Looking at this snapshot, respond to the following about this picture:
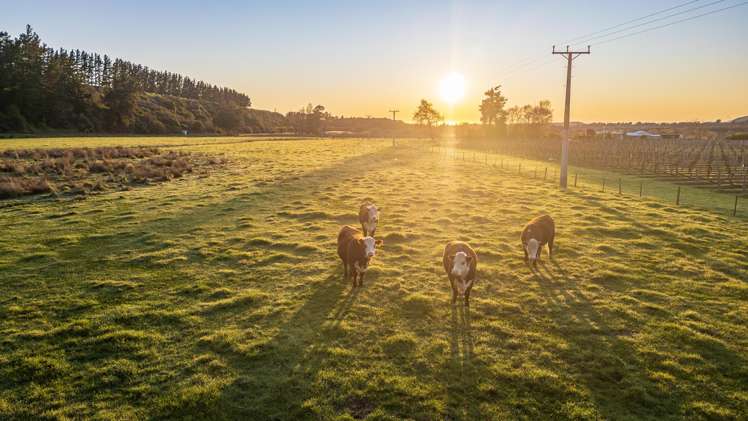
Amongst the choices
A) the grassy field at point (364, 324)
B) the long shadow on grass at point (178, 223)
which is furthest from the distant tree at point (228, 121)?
the grassy field at point (364, 324)

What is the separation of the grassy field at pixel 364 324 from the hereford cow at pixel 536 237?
0.48m

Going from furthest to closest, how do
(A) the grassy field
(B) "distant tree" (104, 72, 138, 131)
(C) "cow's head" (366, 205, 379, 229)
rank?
(B) "distant tree" (104, 72, 138, 131), (C) "cow's head" (366, 205, 379, 229), (A) the grassy field

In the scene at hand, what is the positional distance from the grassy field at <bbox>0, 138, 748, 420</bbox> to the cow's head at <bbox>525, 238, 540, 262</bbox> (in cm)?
44

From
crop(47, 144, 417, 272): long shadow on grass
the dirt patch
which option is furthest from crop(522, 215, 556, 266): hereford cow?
the dirt patch

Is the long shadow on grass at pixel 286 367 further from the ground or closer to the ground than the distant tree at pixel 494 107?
closer to the ground

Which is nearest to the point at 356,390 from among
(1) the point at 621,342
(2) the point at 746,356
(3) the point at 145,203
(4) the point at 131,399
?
(4) the point at 131,399

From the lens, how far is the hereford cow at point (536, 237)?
12734mm

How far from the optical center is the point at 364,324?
29.5 feet

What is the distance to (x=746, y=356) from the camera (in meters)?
7.68

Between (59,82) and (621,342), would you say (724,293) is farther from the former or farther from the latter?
(59,82)

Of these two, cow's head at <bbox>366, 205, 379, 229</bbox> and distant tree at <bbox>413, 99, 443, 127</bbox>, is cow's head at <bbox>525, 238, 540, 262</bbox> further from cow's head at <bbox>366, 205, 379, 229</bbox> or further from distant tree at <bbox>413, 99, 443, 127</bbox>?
distant tree at <bbox>413, 99, 443, 127</bbox>

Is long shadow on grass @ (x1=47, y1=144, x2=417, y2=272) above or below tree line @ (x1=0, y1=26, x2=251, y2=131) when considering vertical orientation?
below

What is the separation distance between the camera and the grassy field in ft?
21.4

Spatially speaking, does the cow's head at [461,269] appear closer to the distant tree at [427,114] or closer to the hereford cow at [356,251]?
the hereford cow at [356,251]
